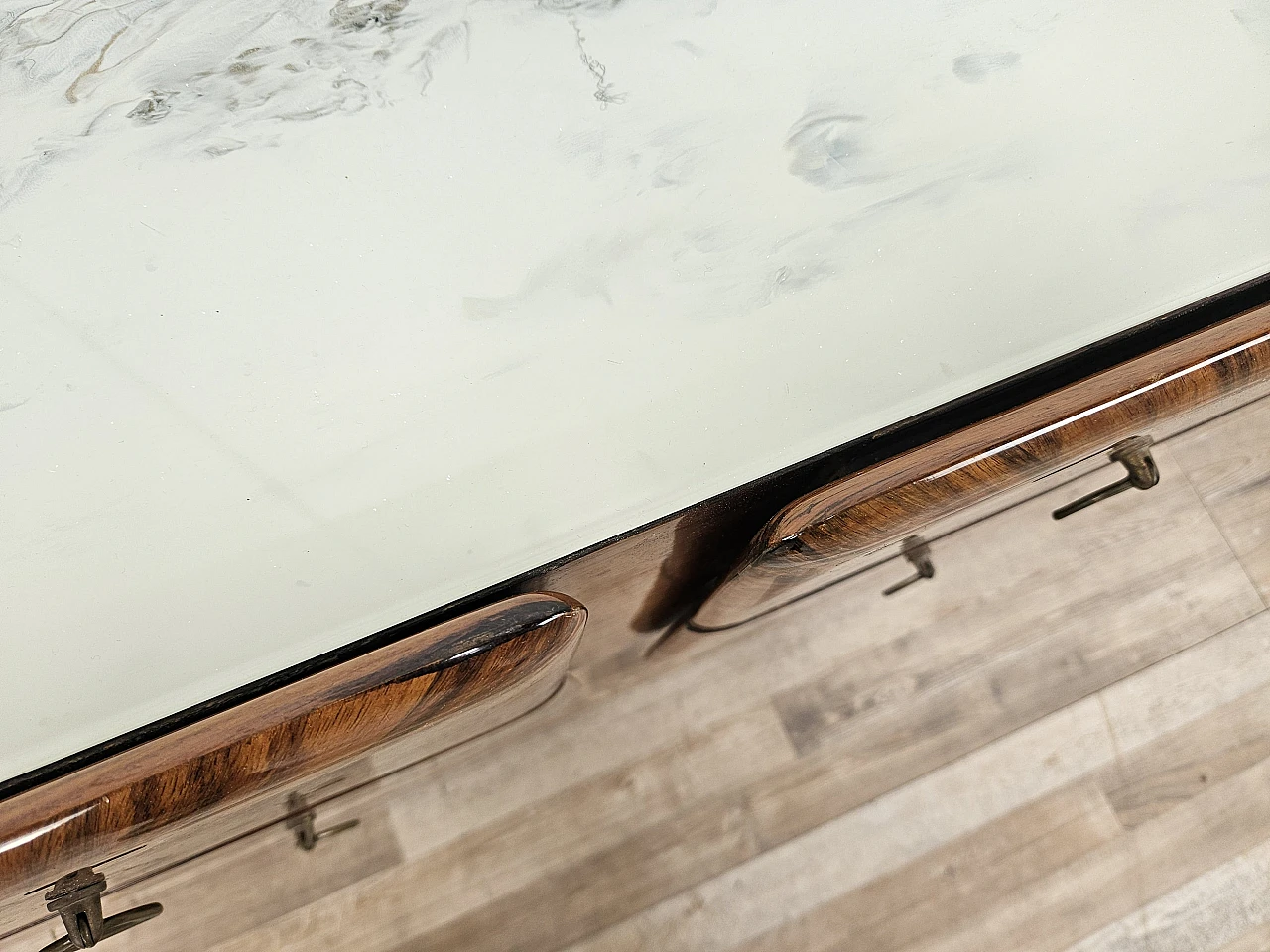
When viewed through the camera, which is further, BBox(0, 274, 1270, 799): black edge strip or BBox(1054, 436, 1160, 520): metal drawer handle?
BBox(1054, 436, 1160, 520): metal drawer handle

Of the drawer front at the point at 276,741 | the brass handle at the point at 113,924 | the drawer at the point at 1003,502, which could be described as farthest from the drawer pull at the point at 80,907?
the drawer at the point at 1003,502

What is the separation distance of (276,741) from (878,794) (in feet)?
2.32

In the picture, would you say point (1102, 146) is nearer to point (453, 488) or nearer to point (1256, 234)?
point (1256, 234)

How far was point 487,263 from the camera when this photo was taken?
509 millimetres

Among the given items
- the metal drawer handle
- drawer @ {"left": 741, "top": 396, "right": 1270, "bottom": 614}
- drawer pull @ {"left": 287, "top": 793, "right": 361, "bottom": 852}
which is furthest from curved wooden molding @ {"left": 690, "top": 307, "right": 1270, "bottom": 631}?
drawer pull @ {"left": 287, "top": 793, "right": 361, "bottom": 852}

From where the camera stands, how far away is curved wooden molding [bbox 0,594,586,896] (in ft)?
0.98

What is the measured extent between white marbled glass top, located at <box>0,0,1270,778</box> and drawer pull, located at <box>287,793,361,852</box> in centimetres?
17

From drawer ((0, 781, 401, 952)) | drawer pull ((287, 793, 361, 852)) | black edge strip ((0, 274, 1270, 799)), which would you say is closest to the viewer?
black edge strip ((0, 274, 1270, 799))

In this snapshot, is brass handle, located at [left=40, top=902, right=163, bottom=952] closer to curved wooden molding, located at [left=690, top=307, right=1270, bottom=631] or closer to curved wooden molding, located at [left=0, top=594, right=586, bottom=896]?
curved wooden molding, located at [left=0, top=594, right=586, bottom=896]

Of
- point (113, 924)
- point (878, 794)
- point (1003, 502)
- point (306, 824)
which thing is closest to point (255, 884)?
point (306, 824)

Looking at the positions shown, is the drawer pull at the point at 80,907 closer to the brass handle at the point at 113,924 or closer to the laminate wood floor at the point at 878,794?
the brass handle at the point at 113,924

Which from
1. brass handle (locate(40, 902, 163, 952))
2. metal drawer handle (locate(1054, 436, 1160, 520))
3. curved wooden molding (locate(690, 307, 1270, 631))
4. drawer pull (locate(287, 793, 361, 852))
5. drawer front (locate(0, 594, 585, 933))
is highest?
drawer front (locate(0, 594, 585, 933))

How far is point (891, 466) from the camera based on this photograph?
0.38 metres

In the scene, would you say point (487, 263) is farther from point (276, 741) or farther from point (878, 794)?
point (878, 794)
